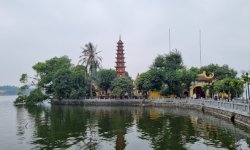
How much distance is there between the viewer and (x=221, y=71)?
70.1m

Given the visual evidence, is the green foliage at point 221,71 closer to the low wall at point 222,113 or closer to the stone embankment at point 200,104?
the stone embankment at point 200,104

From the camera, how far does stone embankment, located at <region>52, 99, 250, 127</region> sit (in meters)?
28.0

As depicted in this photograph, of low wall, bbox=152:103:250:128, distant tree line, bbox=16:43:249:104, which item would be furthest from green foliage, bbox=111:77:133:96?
low wall, bbox=152:103:250:128

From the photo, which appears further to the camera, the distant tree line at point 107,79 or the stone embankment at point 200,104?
the distant tree line at point 107,79

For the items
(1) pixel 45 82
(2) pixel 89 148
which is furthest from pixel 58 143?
(1) pixel 45 82

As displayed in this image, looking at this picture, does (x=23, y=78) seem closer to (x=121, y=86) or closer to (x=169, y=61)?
(x=121, y=86)

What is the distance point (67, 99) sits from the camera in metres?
74.3

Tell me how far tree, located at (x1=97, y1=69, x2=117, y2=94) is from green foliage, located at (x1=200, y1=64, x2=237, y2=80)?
984 inches

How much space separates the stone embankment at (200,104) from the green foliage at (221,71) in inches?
768

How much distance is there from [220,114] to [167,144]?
17428 mm

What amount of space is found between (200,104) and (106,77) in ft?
113

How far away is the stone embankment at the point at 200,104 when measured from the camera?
27969mm

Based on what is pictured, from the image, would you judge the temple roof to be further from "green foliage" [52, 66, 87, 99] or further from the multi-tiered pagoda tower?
"green foliage" [52, 66, 87, 99]

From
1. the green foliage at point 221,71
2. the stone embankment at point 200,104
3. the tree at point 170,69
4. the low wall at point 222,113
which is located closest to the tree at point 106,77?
the stone embankment at point 200,104
